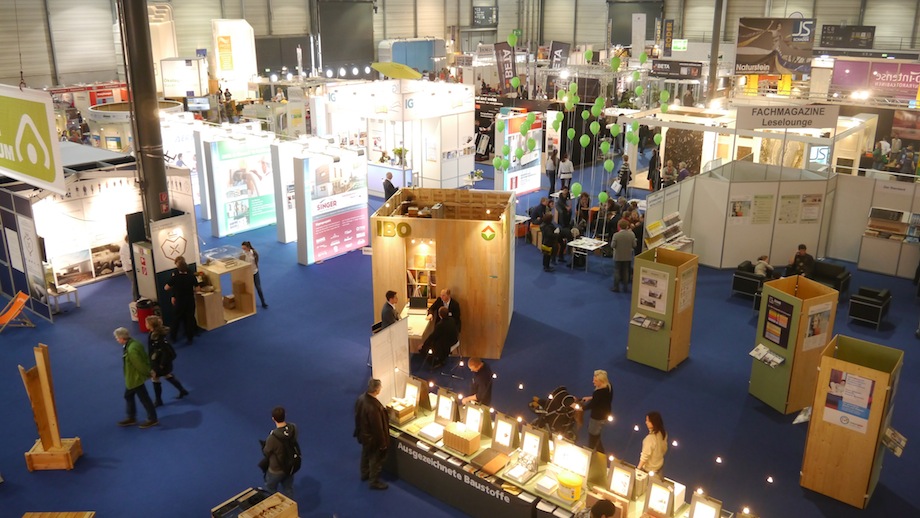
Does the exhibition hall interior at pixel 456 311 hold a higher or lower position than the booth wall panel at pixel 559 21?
lower

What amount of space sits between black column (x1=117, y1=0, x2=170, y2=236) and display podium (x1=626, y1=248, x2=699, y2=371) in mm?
6592

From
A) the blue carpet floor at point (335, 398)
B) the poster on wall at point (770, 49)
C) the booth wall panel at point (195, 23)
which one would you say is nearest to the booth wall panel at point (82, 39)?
the booth wall panel at point (195, 23)

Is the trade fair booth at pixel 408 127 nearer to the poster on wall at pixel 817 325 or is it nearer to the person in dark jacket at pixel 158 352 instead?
the person in dark jacket at pixel 158 352

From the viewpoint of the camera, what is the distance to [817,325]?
8.26m

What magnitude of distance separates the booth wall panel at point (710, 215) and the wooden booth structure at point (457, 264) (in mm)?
4566

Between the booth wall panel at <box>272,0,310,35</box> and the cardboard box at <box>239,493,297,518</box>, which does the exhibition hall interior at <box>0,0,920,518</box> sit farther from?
the booth wall panel at <box>272,0,310,35</box>

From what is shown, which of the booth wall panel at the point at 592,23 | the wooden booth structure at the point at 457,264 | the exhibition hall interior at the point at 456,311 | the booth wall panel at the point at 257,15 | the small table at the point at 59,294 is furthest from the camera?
the booth wall panel at the point at 592,23

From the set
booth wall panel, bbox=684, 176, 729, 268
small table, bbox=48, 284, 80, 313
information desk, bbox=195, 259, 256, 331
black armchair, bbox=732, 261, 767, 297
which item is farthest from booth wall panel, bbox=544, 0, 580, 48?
small table, bbox=48, 284, 80, 313

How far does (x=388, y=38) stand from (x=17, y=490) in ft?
97.4

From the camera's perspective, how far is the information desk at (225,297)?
10.8 meters

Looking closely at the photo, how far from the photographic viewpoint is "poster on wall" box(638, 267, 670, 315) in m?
9.36

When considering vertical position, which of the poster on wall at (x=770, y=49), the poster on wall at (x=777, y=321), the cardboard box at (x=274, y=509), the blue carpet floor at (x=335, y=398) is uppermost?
the poster on wall at (x=770, y=49)

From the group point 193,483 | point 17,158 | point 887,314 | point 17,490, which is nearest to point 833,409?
point 887,314

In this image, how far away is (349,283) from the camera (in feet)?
41.6
